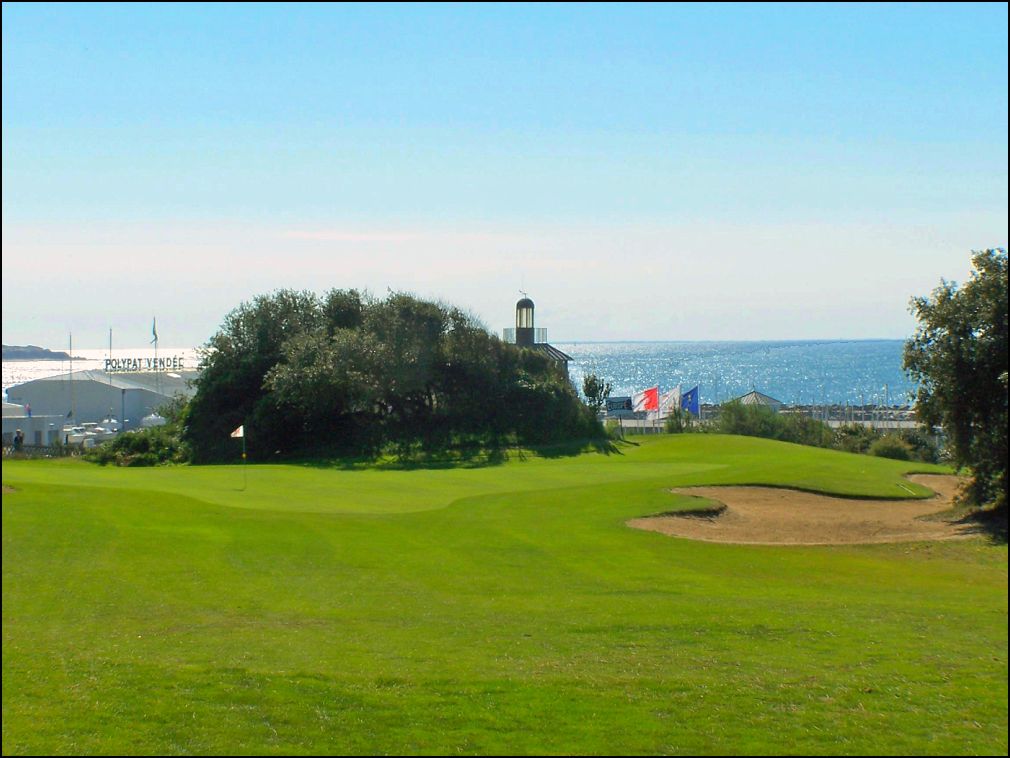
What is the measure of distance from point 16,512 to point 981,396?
2179 cm

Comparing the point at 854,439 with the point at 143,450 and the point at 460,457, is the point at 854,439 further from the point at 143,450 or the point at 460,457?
the point at 143,450

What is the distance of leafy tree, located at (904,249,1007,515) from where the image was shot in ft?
76.6

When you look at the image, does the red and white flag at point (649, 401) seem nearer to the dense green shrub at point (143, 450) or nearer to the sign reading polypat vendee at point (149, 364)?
the dense green shrub at point (143, 450)

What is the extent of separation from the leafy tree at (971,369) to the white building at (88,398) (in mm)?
61020

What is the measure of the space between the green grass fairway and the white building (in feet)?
193

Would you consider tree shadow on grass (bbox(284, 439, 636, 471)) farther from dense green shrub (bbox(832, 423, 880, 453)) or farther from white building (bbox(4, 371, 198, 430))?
white building (bbox(4, 371, 198, 430))

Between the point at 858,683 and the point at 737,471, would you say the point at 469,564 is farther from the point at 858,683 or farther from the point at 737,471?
the point at 737,471

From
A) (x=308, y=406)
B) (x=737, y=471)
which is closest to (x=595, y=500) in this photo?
(x=737, y=471)

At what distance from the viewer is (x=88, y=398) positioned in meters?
80.0

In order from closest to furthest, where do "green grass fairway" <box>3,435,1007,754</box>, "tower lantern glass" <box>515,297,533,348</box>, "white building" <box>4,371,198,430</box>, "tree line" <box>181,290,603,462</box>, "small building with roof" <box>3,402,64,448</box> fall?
1. "green grass fairway" <box>3,435,1007,754</box>
2. "tree line" <box>181,290,603,462</box>
3. "small building with roof" <box>3,402,64,448</box>
4. "tower lantern glass" <box>515,297,533,348</box>
5. "white building" <box>4,371,198,430</box>

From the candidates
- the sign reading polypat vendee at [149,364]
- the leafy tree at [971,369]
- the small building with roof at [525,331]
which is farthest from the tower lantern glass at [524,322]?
the sign reading polypat vendee at [149,364]

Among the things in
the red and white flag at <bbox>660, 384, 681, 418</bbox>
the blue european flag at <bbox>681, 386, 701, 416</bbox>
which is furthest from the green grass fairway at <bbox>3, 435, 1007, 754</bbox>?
the blue european flag at <bbox>681, 386, 701, 416</bbox>

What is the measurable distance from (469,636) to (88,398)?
75.5 metres

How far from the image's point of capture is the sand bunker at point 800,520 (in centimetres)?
2306
